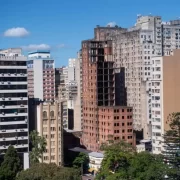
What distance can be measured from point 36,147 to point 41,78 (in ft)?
172

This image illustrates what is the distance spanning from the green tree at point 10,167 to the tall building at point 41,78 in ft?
178

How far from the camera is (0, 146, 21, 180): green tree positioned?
54312mm

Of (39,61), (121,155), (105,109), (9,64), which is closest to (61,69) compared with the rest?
(39,61)

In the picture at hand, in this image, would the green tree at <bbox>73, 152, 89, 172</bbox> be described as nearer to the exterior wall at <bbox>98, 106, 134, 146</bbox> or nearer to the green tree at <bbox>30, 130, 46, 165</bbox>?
the exterior wall at <bbox>98, 106, 134, 146</bbox>

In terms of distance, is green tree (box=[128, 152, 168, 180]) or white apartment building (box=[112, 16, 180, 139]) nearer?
green tree (box=[128, 152, 168, 180])

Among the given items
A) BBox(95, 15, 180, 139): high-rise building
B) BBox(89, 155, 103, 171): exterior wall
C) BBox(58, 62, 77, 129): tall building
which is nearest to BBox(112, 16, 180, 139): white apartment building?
BBox(95, 15, 180, 139): high-rise building

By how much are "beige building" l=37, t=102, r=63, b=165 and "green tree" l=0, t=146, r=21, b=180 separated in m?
12.0

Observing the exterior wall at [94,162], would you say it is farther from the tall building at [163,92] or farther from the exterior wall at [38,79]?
the exterior wall at [38,79]

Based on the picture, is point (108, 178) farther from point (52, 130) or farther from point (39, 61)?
point (39, 61)

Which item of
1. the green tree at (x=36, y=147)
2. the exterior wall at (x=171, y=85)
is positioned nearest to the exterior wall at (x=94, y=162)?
the green tree at (x=36, y=147)

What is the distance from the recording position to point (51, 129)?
232 ft

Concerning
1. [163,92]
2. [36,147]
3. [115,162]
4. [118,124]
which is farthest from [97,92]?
[115,162]

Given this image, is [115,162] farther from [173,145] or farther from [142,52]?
[142,52]

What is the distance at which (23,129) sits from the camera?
222 ft
